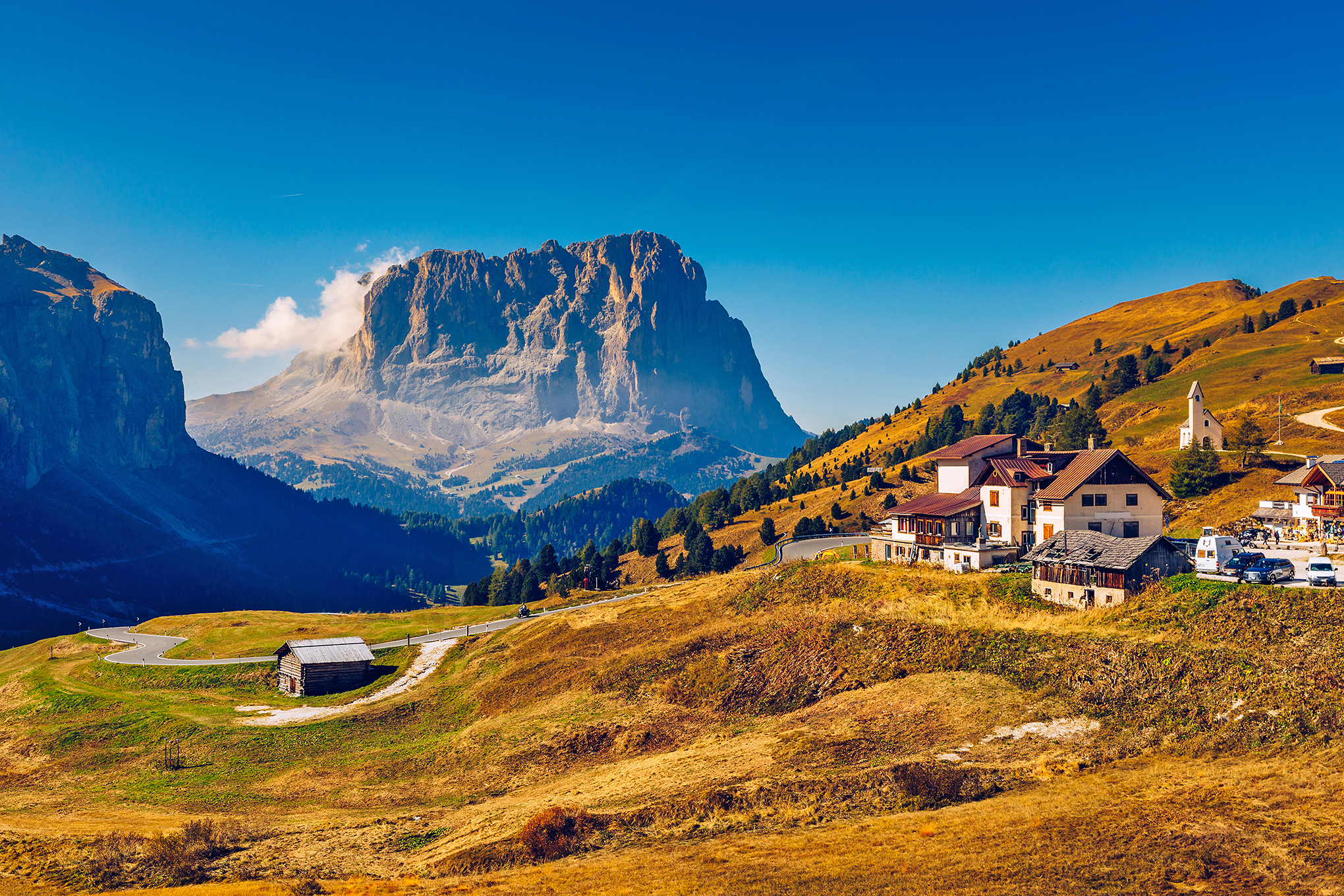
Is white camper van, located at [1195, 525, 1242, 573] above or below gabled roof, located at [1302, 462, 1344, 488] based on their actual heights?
below

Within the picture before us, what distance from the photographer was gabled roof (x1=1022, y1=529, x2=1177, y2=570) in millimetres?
50156

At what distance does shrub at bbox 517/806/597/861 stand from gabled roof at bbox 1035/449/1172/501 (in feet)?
153

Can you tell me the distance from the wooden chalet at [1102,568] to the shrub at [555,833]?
35.6 meters

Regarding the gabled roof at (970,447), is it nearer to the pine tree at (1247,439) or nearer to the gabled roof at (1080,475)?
the gabled roof at (1080,475)

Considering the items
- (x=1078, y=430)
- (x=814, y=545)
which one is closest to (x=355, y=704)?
(x=814, y=545)

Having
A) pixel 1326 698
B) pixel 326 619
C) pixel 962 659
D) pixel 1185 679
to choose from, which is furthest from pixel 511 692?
pixel 326 619

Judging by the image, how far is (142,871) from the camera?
32.4 meters

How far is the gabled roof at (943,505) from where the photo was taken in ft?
229

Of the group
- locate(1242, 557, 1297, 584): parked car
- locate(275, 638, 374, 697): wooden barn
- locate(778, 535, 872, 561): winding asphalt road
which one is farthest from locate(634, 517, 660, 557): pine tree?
locate(1242, 557, 1297, 584): parked car

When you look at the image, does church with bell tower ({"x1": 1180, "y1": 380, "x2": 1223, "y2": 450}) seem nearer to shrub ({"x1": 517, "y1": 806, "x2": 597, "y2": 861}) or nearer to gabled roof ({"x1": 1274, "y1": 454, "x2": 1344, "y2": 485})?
gabled roof ({"x1": 1274, "y1": 454, "x2": 1344, "y2": 485})

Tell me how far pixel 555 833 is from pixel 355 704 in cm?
4164

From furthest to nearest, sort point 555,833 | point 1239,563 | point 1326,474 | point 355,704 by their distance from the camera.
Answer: point 1326,474, point 355,704, point 1239,563, point 555,833

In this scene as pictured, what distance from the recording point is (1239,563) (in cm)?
5191

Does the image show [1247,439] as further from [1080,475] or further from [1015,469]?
[1080,475]
